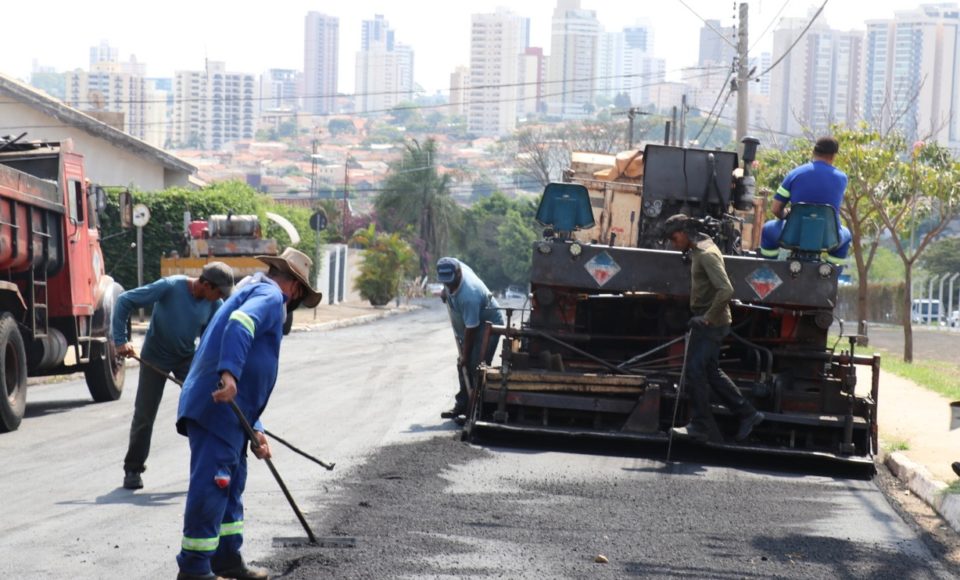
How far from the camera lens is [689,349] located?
11359 mm

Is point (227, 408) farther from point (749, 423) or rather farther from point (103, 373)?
point (103, 373)

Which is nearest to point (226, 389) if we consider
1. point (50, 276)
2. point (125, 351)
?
point (125, 351)

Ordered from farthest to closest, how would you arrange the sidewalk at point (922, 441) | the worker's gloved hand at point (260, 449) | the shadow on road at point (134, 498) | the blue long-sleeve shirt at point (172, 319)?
1. the sidewalk at point (922, 441)
2. the blue long-sleeve shirt at point (172, 319)
3. the shadow on road at point (134, 498)
4. the worker's gloved hand at point (260, 449)

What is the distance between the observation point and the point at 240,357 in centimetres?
650

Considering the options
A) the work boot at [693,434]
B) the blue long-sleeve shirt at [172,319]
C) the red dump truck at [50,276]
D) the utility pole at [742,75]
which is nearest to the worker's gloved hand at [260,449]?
the blue long-sleeve shirt at [172,319]

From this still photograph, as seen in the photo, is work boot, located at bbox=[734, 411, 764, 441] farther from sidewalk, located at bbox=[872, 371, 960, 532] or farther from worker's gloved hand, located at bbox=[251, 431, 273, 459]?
worker's gloved hand, located at bbox=[251, 431, 273, 459]

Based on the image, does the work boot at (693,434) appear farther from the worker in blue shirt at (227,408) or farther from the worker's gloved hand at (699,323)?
the worker in blue shirt at (227,408)

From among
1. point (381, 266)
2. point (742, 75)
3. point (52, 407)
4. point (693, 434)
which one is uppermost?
point (742, 75)

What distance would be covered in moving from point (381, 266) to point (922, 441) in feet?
108

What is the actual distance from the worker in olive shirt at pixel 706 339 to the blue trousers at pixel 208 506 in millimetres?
5170

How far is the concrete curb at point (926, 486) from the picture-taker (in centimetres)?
983

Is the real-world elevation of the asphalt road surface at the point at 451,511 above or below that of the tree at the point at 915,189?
below

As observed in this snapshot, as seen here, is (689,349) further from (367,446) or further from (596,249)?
(367,446)

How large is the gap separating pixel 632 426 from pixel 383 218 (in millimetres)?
60529
